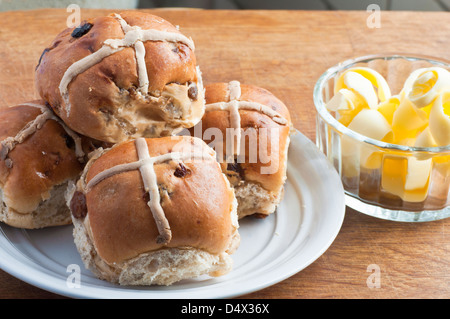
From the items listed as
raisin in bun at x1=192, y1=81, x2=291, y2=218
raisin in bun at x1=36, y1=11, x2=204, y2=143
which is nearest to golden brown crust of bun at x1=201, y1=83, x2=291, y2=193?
raisin in bun at x1=192, y1=81, x2=291, y2=218

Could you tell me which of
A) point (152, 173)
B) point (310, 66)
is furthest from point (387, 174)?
point (310, 66)

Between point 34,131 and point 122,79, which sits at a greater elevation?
point 122,79

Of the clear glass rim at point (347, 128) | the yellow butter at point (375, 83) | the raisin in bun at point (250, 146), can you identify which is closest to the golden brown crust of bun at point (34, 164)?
the raisin in bun at point (250, 146)

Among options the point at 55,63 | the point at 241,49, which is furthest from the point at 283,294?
the point at 241,49

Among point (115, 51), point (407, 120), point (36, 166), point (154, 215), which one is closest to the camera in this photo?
point (154, 215)

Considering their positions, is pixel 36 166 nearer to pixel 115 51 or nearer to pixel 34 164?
pixel 34 164

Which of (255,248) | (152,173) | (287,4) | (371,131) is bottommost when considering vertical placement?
(287,4)
